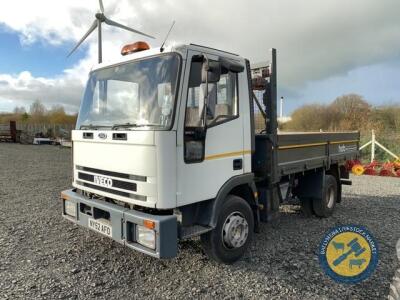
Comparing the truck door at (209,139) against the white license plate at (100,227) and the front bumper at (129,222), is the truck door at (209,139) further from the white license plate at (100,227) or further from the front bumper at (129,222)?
the white license plate at (100,227)

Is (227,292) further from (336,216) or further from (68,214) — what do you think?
(336,216)

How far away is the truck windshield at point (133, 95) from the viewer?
3.43 meters

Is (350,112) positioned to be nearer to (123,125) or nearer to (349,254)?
(349,254)

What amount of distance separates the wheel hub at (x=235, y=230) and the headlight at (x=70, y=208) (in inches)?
76.5

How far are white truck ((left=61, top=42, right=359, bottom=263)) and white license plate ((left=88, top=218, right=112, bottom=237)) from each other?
1 centimetres

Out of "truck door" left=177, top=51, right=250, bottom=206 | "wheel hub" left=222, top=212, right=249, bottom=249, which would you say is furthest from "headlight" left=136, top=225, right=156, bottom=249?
"wheel hub" left=222, top=212, right=249, bottom=249

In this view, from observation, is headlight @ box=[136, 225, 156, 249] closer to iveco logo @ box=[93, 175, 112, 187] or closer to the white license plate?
the white license plate

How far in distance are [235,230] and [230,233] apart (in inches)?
4.1

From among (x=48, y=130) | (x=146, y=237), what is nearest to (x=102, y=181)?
(x=146, y=237)

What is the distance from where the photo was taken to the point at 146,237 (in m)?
3.30

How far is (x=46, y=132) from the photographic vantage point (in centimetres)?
3706

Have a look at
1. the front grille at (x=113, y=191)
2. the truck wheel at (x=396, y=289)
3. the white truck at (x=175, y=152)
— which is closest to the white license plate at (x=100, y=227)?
the white truck at (x=175, y=152)

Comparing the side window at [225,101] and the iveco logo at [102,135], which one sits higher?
the side window at [225,101]

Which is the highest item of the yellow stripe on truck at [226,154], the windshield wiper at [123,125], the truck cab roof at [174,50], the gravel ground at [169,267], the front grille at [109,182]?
the truck cab roof at [174,50]
